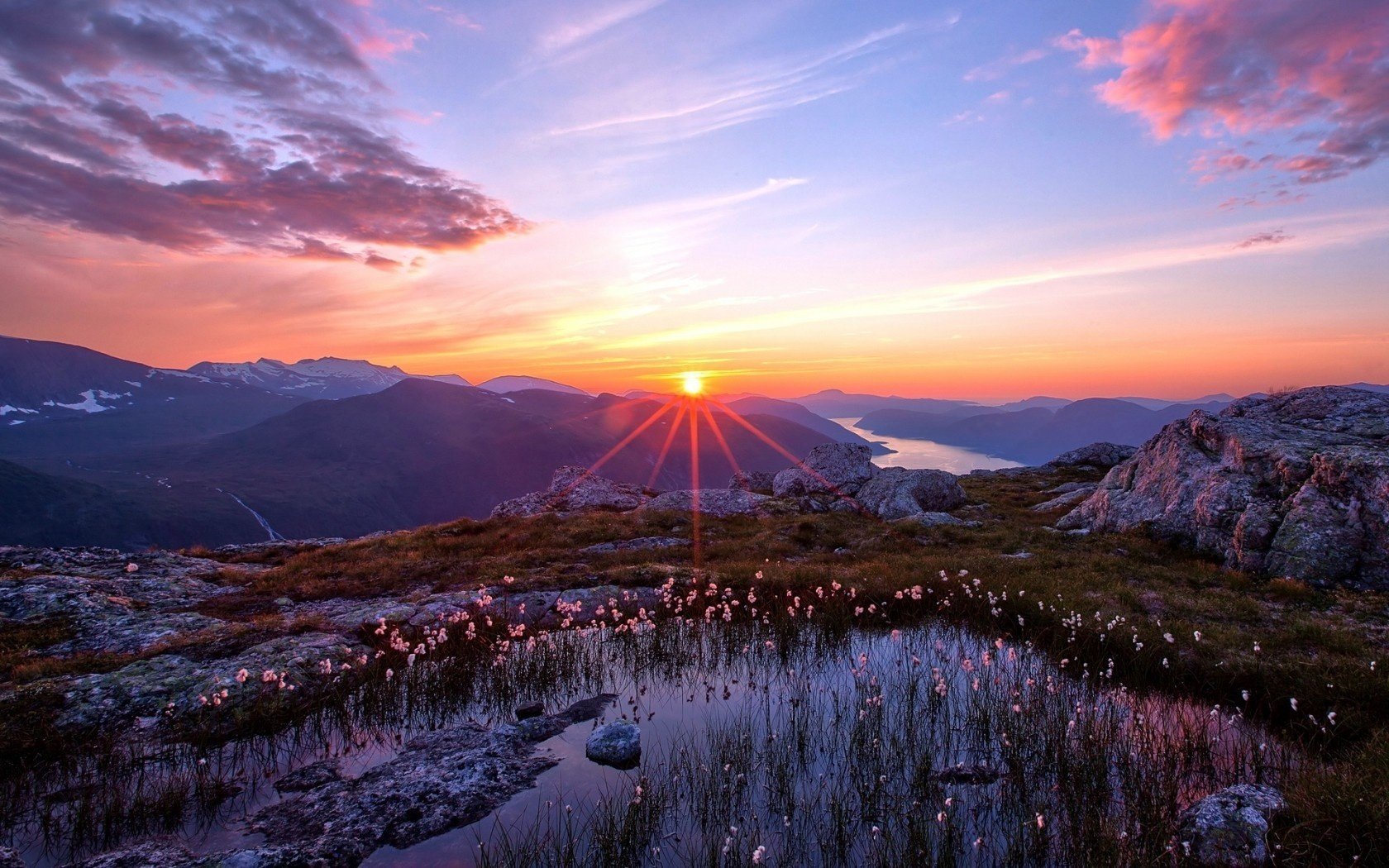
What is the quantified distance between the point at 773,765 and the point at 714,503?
25.1m

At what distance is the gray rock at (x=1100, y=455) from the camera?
42.1m

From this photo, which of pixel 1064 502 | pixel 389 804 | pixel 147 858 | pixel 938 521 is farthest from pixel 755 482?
pixel 147 858

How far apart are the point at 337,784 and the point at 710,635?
834cm

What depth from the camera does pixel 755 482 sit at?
47.6 meters

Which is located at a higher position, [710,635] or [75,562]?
[75,562]

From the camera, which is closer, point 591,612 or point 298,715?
point 298,715

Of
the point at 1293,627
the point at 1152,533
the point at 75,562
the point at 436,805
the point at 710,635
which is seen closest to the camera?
the point at 436,805

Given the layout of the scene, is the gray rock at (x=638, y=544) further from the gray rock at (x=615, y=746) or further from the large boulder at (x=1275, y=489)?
the large boulder at (x=1275, y=489)

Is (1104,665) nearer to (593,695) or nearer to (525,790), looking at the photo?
(593,695)

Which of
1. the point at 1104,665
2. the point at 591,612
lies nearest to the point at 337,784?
the point at 591,612

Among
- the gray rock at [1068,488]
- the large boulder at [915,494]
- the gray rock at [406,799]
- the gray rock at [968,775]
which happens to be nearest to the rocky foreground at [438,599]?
the gray rock at [406,799]

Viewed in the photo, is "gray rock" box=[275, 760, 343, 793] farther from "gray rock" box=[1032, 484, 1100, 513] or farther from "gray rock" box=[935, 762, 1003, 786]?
"gray rock" box=[1032, 484, 1100, 513]

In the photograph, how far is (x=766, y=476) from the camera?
4875 centimetres

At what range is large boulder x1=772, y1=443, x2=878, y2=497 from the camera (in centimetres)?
3775
